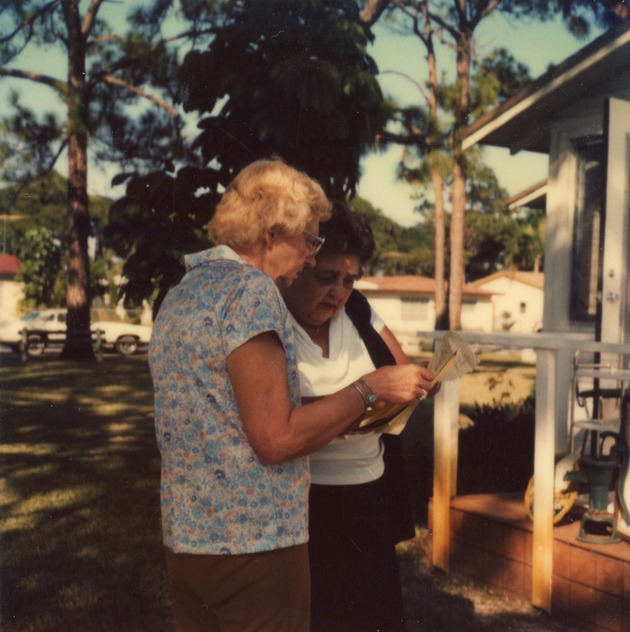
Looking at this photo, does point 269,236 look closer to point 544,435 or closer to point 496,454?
point 544,435

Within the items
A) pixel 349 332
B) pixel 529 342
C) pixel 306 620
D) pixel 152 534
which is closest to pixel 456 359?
pixel 349 332

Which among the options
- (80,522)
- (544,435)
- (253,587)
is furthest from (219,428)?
(80,522)

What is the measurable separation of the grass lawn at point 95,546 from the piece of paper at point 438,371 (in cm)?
212

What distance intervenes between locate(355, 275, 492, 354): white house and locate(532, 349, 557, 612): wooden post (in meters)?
47.9

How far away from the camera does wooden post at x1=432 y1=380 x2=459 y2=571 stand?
185 inches

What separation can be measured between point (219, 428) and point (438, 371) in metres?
0.64

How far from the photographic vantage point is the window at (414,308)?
54.0 m

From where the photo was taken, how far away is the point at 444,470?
15.6 feet

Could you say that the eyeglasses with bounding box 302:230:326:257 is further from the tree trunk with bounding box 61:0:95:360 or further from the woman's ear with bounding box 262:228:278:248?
the tree trunk with bounding box 61:0:95:360

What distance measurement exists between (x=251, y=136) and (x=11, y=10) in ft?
10.5

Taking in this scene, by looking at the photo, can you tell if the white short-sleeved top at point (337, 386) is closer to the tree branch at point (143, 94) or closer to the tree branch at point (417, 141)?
the tree branch at point (143, 94)

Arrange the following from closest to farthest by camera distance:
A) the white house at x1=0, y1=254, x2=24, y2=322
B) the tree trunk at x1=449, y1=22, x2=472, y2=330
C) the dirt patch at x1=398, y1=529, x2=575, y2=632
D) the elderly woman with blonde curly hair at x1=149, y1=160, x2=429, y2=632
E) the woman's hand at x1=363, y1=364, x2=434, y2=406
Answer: the elderly woman with blonde curly hair at x1=149, y1=160, x2=429, y2=632, the woman's hand at x1=363, y1=364, x2=434, y2=406, the dirt patch at x1=398, y1=529, x2=575, y2=632, the tree trunk at x1=449, y1=22, x2=472, y2=330, the white house at x1=0, y1=254, x2=24, y2=322

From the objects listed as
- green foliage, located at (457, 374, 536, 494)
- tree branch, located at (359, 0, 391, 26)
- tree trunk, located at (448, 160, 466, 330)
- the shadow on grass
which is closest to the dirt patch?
green foliage, located at (457, 374, 536, 494)

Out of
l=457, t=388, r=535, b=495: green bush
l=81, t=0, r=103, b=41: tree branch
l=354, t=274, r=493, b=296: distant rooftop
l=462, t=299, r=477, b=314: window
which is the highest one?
l=81, t=0, r=103, b=41: tree branch
